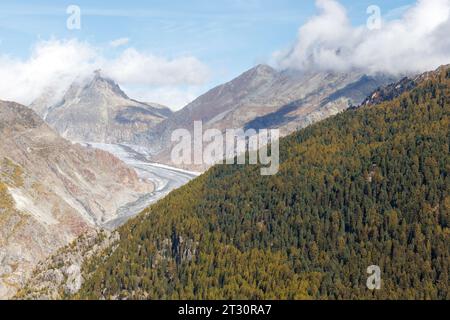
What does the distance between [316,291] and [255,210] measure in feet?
155

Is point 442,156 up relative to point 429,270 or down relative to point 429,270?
up

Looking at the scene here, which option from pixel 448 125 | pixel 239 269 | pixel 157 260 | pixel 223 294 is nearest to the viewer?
pixel 223 294

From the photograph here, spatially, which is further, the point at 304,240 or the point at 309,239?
the point at 309,239

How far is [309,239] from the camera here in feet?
550

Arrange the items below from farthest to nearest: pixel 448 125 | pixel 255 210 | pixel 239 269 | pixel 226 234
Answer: pixel 448 125 < pixel 255 210 < pixel 226 234 < pixel 239 269

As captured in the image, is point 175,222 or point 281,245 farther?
point 175,222

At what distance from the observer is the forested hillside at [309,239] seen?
485 feet

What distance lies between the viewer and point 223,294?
473 ft

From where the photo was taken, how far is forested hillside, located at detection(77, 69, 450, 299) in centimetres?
14798

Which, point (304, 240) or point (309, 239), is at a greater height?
point (309, 239)
